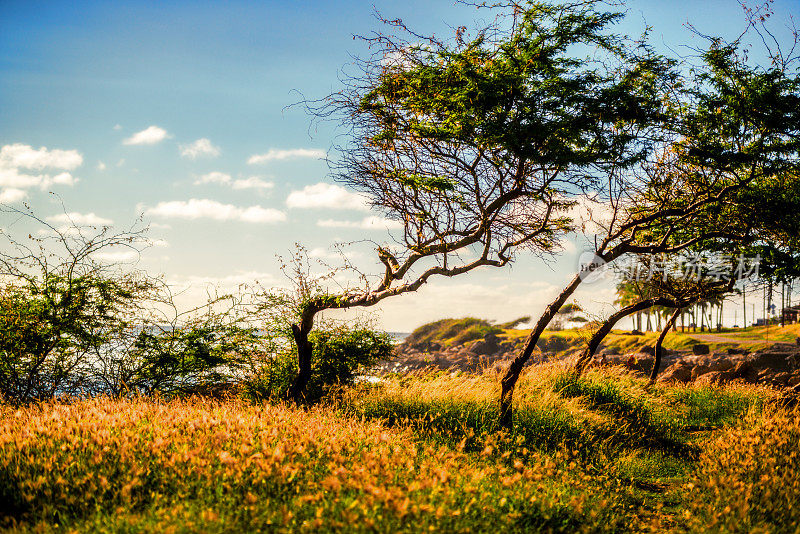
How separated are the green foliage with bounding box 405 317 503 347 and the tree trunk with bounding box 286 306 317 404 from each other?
58.4m

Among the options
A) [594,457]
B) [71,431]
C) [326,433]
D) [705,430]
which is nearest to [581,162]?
[594,457]

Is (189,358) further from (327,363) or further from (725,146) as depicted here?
(725,146)

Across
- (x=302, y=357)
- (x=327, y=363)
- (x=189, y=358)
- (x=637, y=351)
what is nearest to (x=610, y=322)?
(x=327, y=363)

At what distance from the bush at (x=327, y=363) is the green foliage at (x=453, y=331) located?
185ft

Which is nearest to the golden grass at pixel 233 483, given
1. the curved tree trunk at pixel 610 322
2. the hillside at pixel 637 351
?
the hillside at pixel 637 351

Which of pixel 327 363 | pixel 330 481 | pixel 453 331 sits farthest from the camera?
pixel 453 331

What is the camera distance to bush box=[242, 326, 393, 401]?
11.4 metres

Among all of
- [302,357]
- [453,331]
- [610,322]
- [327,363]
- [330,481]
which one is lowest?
[453,331]

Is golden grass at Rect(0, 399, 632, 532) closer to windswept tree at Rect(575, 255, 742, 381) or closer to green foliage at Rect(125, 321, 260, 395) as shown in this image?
green foliage at Rect(125, 321, 260, 395)

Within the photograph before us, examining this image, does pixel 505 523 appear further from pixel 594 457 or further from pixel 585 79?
pixel 585 79

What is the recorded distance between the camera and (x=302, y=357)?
10.8 m

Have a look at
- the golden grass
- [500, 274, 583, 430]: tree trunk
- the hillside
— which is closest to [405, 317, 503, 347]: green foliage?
the hillside

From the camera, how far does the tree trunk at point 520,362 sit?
8.46 meters

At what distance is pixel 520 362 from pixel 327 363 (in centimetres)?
509
